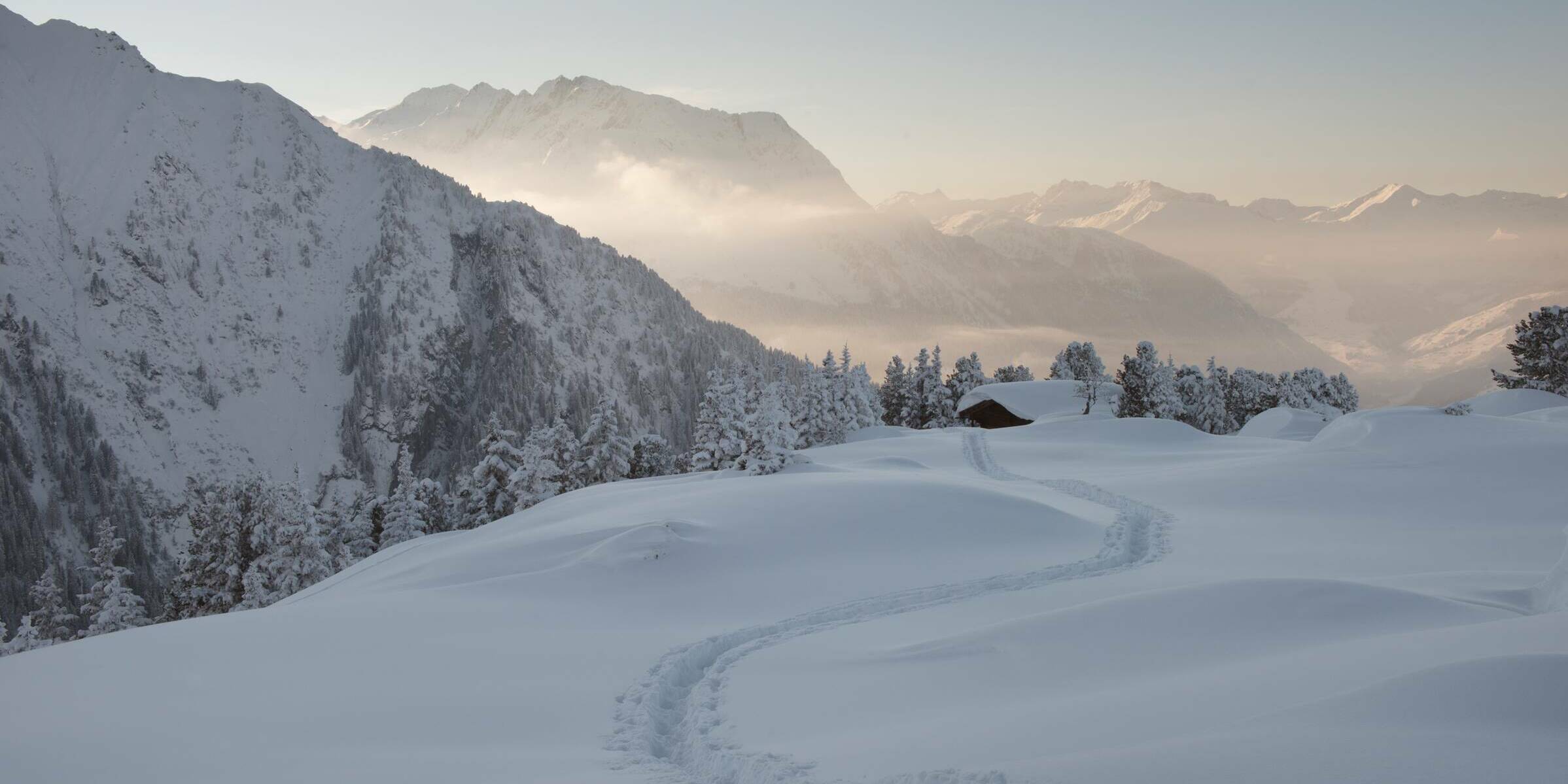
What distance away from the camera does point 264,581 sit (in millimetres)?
40844

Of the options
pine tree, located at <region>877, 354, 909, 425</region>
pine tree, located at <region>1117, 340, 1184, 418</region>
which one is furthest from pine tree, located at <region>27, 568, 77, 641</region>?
pine tree, located at <region>1117, 340, 1184, 418</region>

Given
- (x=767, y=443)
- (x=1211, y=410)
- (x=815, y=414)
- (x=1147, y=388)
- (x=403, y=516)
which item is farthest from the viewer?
(x=1211, y=410)

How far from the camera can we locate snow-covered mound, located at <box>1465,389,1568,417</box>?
4484 centimetres

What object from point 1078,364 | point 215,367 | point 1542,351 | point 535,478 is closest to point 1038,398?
point 1078,364

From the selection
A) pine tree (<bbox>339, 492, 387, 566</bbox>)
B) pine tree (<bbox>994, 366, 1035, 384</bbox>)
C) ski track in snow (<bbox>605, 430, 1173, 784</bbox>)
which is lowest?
pine tree (<bbox>339, 492, 387, 566</bbox>)

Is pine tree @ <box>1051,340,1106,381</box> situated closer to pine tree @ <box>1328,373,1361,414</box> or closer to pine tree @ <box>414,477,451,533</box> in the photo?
pine tree @ <box>1328,373,1361,414</box>

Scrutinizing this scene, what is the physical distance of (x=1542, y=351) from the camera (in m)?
54.6

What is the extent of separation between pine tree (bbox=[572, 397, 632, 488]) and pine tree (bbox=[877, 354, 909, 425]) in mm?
41831

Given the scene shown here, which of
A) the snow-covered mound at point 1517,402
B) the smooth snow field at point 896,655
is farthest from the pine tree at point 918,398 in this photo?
the smooth snow field at point 896,655

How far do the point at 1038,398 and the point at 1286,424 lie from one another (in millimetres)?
24458

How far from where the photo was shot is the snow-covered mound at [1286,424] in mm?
60250

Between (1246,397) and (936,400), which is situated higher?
(936,400)

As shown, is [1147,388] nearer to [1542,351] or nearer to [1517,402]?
[1542,351]

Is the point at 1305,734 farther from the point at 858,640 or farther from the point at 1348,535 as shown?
the point at 1348,535
